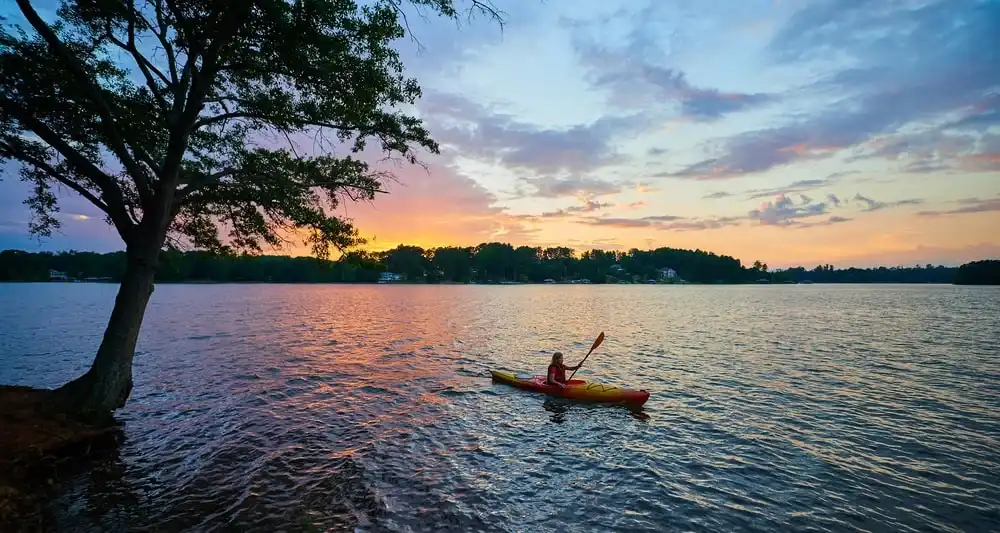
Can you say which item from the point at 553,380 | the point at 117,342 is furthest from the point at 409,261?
the point at 117,342

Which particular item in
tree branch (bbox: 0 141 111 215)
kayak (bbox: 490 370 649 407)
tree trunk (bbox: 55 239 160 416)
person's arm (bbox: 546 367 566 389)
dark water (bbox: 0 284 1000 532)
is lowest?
dark water (bbox: 0 284 1000 532)

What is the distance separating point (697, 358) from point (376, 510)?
66.9 ft

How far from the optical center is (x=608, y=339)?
32000 mm

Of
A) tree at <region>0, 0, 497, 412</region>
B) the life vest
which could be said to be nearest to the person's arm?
the life vest

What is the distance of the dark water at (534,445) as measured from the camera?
7617 mm

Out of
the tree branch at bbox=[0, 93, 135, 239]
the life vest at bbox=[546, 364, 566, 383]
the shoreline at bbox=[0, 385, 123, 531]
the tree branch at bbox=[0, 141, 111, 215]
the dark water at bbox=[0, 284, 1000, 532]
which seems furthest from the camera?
the life vest at bbox=[546, 364, 566, 383]

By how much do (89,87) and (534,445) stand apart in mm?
11435

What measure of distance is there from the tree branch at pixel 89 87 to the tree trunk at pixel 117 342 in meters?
1.29

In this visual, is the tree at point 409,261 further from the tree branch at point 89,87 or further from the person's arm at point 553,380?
the tree branch at point 89,87

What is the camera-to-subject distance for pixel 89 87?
822 centimetres

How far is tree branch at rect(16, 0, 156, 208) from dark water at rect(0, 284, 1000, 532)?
5777 millimetres

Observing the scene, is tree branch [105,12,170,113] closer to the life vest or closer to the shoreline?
the shoreline

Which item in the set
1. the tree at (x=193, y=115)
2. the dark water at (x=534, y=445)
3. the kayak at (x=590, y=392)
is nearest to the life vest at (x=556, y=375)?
the kayak at (x=590, y=392)

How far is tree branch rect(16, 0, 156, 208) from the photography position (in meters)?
7.77
